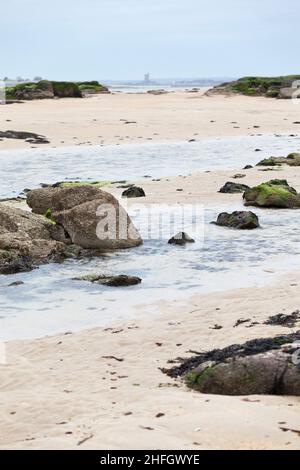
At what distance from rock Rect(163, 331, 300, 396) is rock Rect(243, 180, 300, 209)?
10776mm

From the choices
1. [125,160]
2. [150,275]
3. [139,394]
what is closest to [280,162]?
[125,160]

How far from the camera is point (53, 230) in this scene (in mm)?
15023

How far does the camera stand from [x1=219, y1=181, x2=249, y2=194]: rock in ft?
68.3

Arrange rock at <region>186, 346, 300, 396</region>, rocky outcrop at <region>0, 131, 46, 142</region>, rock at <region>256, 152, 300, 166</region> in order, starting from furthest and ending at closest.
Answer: rocky outcrop at <region>0, 131, 46, 142</region> → rock at <region>256, 152, 300, 166</region> → rock at <region>186, 346, 300, 396</region>

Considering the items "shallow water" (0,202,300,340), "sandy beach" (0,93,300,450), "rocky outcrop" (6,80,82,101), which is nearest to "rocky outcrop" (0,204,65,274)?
"shallow water" (0,202,300,340)

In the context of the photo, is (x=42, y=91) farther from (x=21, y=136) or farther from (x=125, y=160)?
(x=125, y=160)

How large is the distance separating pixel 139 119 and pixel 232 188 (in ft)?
72.3

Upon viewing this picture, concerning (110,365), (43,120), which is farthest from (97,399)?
(43,120)

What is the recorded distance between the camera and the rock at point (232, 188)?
20828 millimetres

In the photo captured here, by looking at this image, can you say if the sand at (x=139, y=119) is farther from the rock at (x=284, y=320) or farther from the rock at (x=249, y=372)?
the rock at (x=249, y=372)

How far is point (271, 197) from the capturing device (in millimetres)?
19031

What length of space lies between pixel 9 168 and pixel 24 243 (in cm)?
1340

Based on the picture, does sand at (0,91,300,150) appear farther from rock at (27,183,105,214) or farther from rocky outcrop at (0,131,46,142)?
rock at (27,183,105,214)

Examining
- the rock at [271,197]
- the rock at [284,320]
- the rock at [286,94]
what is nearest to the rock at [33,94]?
the rock at [286,94]
